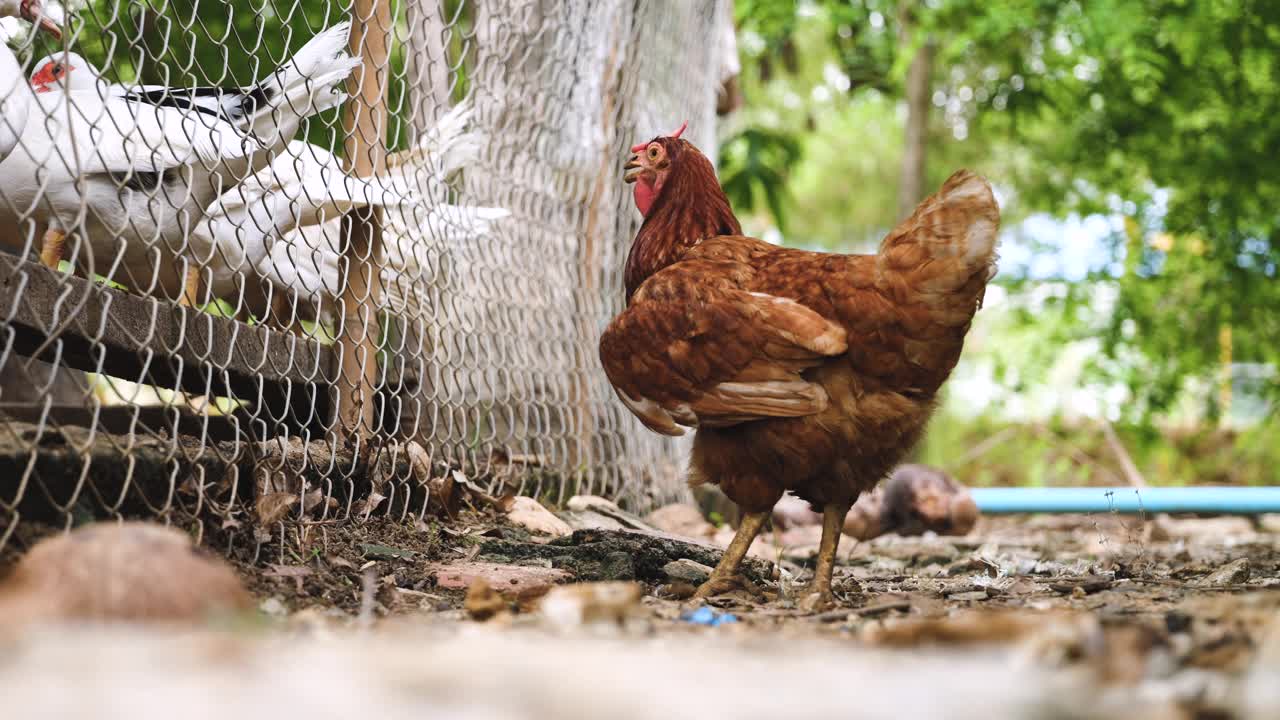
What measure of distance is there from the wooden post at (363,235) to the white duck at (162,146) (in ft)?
0.32

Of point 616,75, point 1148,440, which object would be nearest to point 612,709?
point 616,75

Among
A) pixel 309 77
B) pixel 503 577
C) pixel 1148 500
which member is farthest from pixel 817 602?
pixel 1148 500

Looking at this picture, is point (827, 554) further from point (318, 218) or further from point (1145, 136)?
point (1145, 136)

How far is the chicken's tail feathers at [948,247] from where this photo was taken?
2.76 meters

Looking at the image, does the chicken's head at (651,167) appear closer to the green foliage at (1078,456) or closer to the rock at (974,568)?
the rock at (974,568)

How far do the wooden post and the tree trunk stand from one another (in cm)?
683

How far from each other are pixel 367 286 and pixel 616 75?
7.29 feet

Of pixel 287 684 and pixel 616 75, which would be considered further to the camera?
pixel 616 75

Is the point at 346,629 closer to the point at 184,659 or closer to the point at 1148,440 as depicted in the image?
the point at 184,659

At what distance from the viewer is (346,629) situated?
6.14 ft

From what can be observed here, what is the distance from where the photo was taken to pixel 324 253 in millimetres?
4051

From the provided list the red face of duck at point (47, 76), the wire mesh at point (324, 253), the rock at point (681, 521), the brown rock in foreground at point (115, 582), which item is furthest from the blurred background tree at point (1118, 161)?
the brown rock in foreground at point (115, 582)

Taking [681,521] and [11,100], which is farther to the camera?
[681,521]

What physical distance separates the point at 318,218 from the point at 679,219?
112 cm
